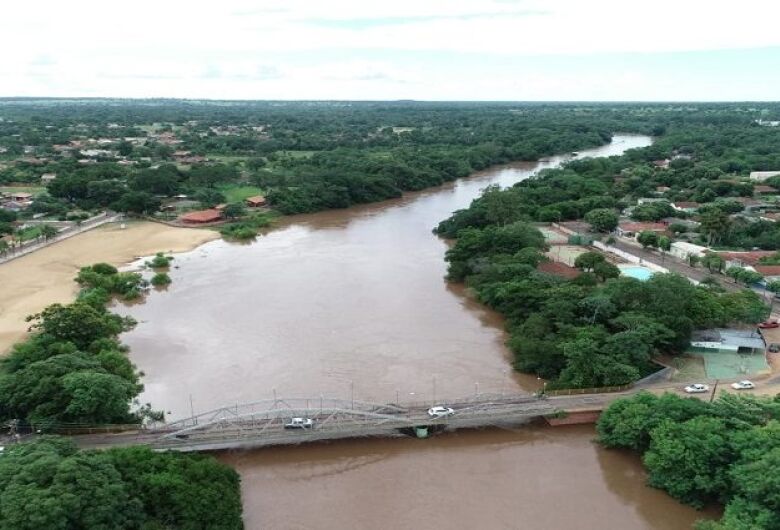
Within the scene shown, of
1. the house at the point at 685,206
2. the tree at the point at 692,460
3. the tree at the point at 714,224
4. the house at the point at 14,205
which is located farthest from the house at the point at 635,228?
the house at the point at 14,205

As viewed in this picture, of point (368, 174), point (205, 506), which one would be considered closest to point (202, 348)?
point (205, 506)

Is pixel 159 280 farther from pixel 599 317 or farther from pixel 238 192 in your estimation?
pixel 238 192

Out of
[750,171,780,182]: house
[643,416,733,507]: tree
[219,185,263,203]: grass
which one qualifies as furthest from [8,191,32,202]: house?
[750,171,780,182]: house

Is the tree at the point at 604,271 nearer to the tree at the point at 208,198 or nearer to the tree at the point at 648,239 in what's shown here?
the tree at the point at 648,239

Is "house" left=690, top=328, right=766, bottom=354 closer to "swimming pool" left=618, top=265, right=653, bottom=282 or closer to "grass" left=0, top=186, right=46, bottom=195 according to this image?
"swimming pool" left=618, top=265, right=653, bottom=282

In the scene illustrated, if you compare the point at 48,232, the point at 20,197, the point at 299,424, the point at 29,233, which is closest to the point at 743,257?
the point at 299,424

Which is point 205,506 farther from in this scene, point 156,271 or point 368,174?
point 368,174
